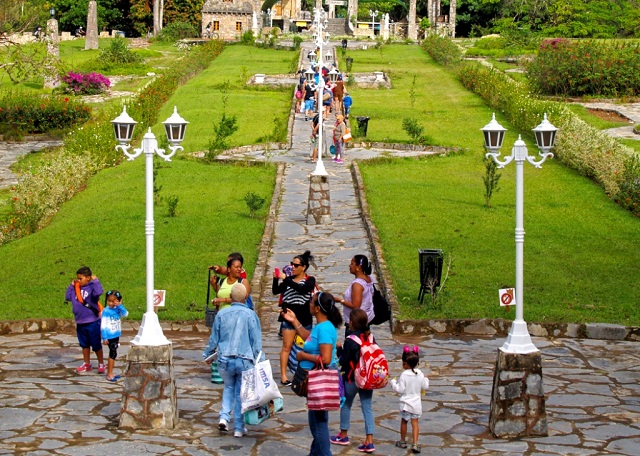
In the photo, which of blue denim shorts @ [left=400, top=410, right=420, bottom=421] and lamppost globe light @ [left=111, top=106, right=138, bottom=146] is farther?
lamppost globe light @ [left=111, top=106, right=138, bottom=146]

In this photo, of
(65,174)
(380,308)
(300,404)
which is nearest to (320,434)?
(300,404)

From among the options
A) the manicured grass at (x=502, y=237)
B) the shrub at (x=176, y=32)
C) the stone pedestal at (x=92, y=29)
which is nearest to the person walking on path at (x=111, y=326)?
the manicured grass at (x=502, y=237)

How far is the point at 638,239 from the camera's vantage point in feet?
69.3

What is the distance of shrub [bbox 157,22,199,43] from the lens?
76375 millimetres

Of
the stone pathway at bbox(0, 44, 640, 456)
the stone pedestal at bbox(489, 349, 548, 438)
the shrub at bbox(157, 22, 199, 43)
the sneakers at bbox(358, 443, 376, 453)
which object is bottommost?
the stone pathway at bbox(0, 44, 640, 456)

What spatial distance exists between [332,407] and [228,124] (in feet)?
69.6

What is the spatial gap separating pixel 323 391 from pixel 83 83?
41523mm

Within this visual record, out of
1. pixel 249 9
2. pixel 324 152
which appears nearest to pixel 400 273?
pixel 324 152

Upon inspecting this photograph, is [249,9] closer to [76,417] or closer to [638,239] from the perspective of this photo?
[638,239]

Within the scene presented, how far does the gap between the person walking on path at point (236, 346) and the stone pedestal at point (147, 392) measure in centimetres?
57

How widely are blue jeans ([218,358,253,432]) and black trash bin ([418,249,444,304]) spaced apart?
Result: 612 centimetres

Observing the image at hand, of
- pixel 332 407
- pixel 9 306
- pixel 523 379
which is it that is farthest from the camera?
pixel 9 306

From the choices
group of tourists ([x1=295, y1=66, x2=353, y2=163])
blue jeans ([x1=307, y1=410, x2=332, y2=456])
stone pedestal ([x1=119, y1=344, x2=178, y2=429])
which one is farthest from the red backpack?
group of tourists ([x1=295, y1=66, x2=353, y2=163])

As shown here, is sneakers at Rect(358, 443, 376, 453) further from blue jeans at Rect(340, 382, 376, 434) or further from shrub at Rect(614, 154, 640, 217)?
shrub at Rect(614, 154, 640, 217)
